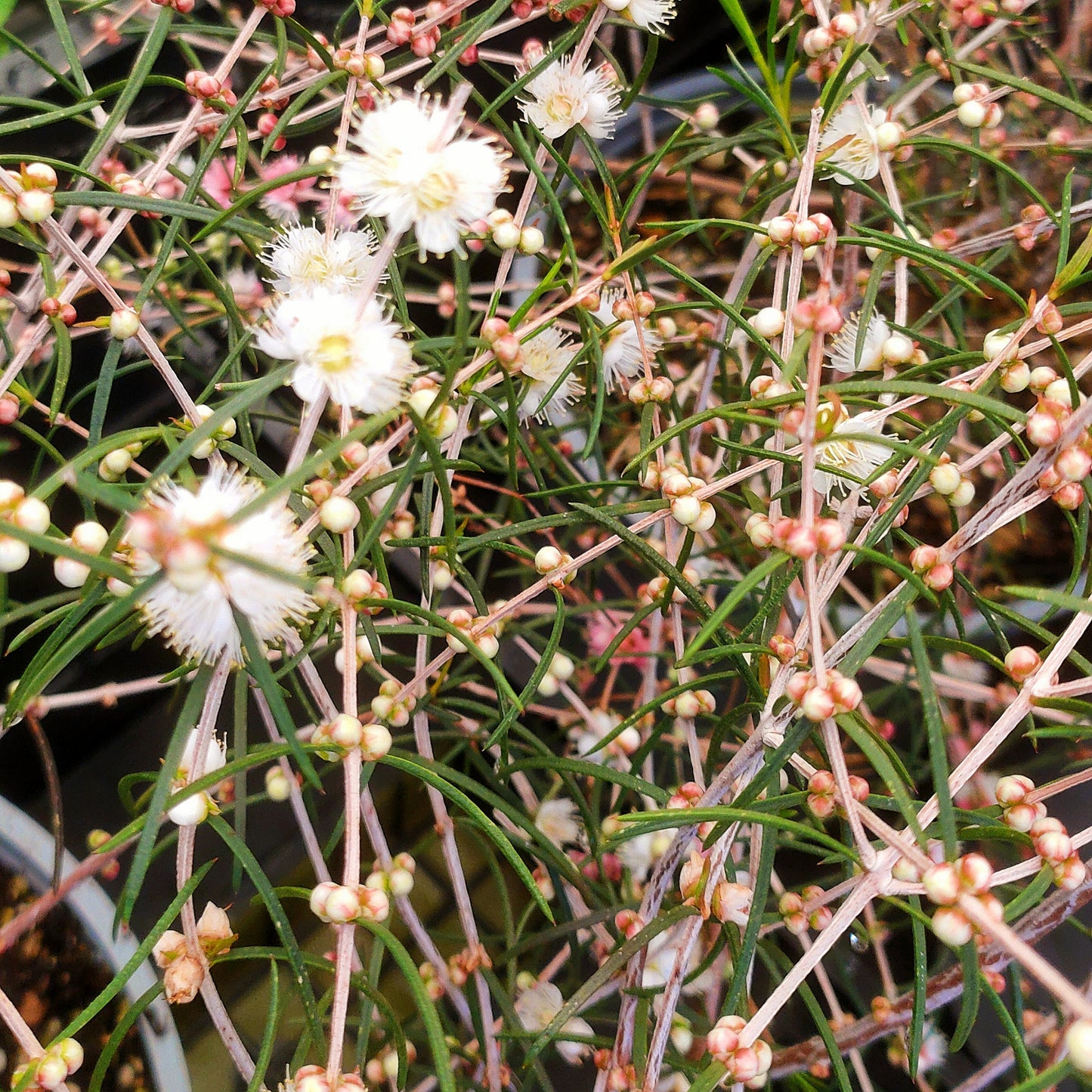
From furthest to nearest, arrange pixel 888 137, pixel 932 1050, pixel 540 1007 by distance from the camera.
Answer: pixel 932 1050, pixel 540 1007, pixel 888 137

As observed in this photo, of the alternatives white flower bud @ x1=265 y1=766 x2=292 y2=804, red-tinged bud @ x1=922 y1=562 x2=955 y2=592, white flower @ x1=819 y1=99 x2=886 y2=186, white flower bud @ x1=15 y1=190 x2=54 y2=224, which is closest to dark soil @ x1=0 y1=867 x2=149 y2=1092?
white flower bud @ x1=265 y1=766 x2=292 y2=804

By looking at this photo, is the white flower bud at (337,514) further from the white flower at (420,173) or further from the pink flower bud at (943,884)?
the pink flower bud at (943,884)

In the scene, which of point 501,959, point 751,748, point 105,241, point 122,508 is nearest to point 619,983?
point 501,959

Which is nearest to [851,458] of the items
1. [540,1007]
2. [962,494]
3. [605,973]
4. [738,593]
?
[962,494]

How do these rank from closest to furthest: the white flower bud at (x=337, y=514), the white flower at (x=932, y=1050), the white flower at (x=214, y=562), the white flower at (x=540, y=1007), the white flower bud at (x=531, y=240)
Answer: the white flower at (x=214, y=562) → the white flower bud at (x=337, y=514) → the white flower bud at (x=531, y=240) → the white flower at (x=540, y=1007) → the white flower at (x=932, y=1050)

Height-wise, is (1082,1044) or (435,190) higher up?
(435,190)

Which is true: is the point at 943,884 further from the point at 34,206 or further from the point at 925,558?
the point at 34,206

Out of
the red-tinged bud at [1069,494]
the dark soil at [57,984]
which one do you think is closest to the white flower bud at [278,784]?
the dark soil at [57,984]
